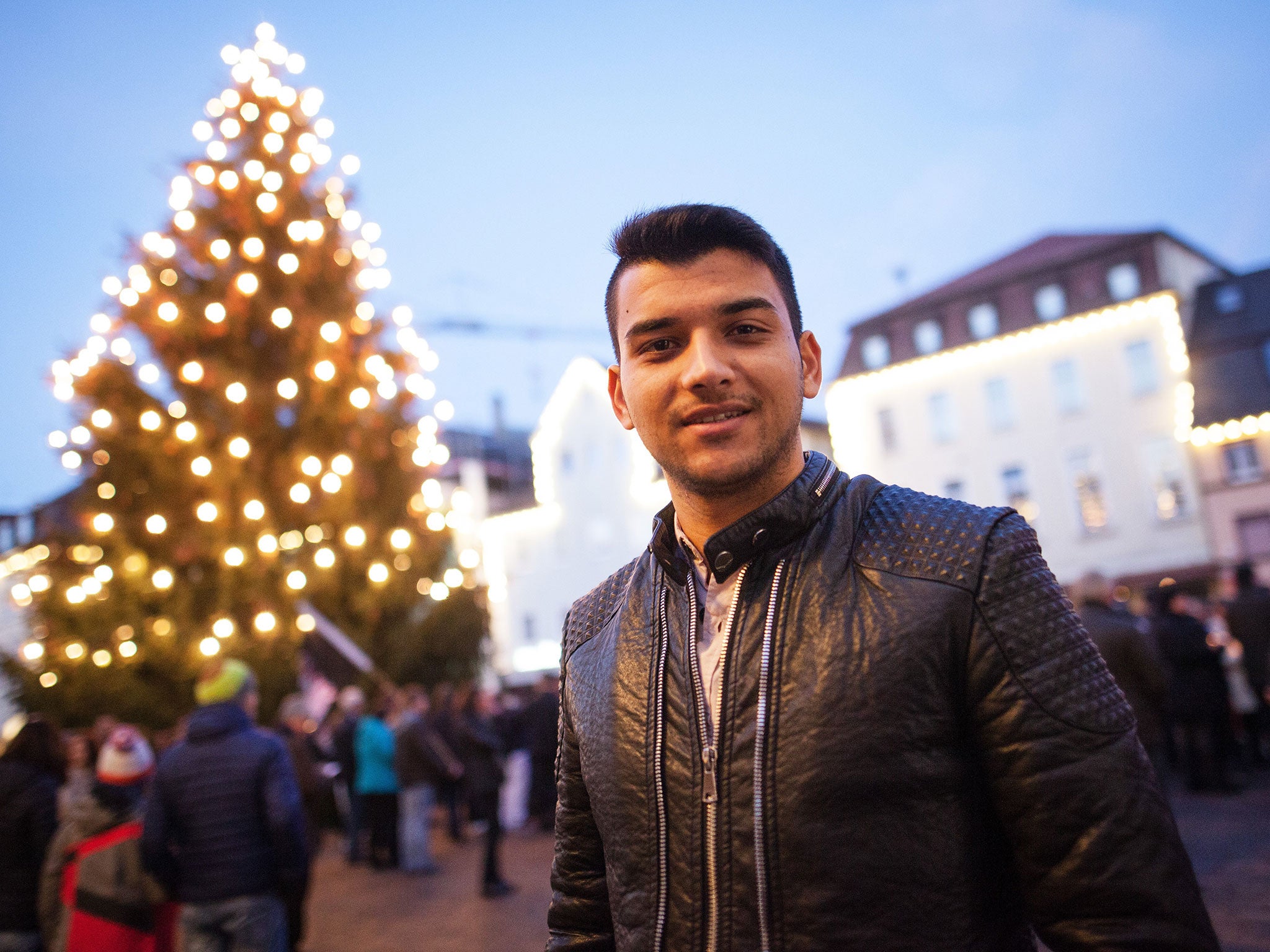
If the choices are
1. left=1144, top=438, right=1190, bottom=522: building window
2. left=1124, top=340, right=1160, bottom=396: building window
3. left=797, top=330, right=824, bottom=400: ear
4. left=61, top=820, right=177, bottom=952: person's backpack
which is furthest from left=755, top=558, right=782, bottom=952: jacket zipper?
left=1124, top=340, right=1160, bottom=396: building window

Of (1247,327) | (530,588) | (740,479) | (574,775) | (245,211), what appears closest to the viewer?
(740,479)

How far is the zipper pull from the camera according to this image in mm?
1634

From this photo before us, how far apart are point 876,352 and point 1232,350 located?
39.6ft

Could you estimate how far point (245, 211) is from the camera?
46.0 feet

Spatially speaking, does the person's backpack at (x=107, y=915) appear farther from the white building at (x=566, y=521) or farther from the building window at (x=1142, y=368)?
the building window at (x=1142, y=368)

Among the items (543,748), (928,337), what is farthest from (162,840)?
(928,337)

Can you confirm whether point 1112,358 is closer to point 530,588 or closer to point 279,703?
point 530,588

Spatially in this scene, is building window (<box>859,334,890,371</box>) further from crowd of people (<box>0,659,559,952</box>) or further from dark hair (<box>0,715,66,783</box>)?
dark hair (<box>0,715,66,783</box>)

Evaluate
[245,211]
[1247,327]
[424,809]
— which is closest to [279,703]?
[424,809]

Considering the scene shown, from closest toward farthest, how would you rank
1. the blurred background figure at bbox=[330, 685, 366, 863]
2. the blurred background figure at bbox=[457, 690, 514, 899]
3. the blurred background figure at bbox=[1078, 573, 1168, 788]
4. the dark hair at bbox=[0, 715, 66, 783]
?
the dark hair at bbox=[0, 715, 66, 783] → the blurred background figure at bbox=[1078, 573, 1168, 788] → the blurred background figure at bbox=[457, 690, 514, 899] → the blurred background figure at bbox=[330, 685, 366, 863]

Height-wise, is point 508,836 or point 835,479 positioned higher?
point 835,479

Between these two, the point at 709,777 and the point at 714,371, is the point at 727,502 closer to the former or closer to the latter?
the point at 714,371

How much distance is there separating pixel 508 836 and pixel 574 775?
13.6 metres

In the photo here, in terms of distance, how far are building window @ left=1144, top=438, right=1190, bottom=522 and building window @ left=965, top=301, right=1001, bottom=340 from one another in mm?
6771
